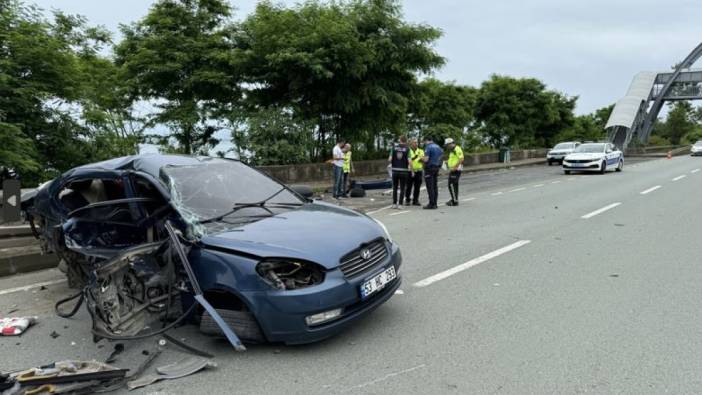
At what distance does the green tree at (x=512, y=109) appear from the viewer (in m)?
38.2

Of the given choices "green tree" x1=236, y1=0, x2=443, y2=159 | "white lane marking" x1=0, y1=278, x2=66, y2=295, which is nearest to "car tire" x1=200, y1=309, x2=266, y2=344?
"white lane marking" x1=0, y1=278, x2=66, y2=295

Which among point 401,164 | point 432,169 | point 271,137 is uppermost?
point 271,137

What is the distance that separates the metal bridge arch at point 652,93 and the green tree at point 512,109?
65.1ft

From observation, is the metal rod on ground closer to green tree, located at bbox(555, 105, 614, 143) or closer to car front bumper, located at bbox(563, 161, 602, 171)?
car front bumper, located at bbox(563, 161, 602, 171)

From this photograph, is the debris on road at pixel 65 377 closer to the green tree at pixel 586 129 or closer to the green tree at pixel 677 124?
the green tree at pixel 586 129

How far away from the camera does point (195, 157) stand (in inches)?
202

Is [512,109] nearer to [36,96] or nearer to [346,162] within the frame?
[346,162]

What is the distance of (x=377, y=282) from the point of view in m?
3.91

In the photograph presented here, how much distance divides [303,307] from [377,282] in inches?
28.3

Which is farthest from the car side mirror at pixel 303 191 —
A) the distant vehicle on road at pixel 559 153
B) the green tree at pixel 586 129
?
the green tree at pixel 586 129

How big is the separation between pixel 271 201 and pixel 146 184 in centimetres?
112

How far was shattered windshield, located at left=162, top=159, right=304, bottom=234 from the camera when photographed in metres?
4.13

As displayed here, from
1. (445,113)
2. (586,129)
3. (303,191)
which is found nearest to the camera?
(303,191)

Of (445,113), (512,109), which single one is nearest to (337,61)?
(445,113)
